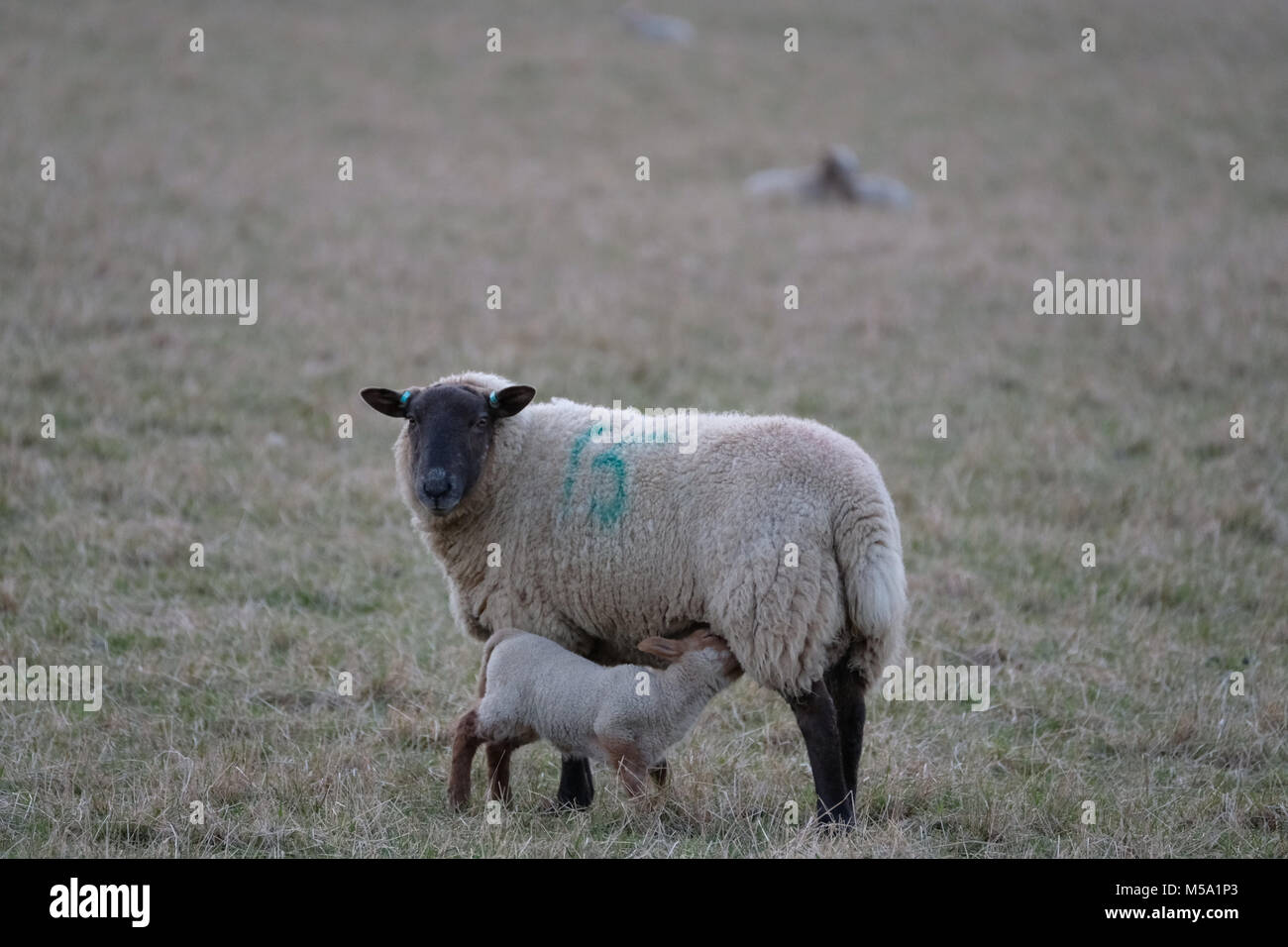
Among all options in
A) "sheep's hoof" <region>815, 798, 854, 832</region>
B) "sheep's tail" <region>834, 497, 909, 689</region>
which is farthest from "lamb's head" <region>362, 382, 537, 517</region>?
"sheep's hoof" <region>815, 798, 854, 832</region>

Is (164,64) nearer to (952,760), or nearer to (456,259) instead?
(456,259)

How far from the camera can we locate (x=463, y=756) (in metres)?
5.85

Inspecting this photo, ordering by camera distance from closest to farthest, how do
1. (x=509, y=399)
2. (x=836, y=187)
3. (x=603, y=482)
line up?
(x=603, y=482)
(x=509, y=399)
(x=836, y=187)

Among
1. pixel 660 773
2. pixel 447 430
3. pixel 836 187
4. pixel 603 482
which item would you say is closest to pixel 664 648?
pixel 660 773

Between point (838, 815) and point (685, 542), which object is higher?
point (685, 542)

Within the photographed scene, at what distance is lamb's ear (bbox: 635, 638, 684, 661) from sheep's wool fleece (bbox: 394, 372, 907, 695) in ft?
0.67

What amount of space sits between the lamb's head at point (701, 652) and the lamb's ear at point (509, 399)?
144 cm

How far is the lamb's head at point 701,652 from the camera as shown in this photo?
5648 mm

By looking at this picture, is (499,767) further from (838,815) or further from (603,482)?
(838,815)

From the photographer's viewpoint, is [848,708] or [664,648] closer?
[664,648]

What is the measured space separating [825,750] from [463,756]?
5.31 feet

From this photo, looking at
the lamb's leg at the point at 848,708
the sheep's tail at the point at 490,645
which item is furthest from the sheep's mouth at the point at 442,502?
the lamb's leg at the point at 848,708

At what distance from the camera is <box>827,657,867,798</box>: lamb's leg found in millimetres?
5801

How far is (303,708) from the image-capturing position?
686 cm
